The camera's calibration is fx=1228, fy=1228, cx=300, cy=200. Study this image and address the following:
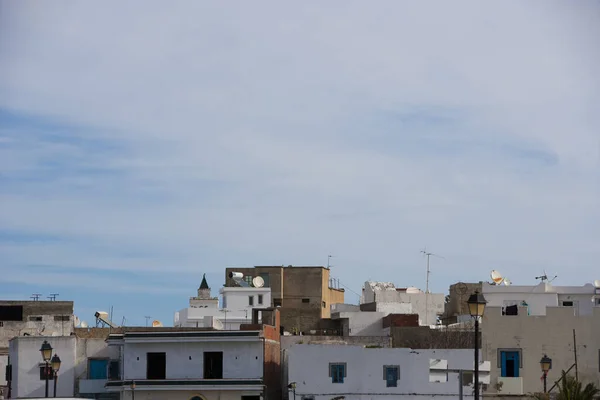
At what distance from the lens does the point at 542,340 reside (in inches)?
2296

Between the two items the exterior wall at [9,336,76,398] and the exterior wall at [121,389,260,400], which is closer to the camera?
the exterior wall at [121,389,260,400]

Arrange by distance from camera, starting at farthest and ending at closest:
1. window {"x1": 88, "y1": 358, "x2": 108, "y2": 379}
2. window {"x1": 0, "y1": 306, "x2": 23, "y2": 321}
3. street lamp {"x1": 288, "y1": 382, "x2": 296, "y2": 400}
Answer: window {"x1": 0, "y1": 306, "x2": 23, "y2": 321}, window {"x1": 88, "y1": 358, "x2": 108, "y2": 379}, street lamp {"x1": 288, "y1": 382, "x2": 296, "y2": 400}

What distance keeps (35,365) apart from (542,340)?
995 inches

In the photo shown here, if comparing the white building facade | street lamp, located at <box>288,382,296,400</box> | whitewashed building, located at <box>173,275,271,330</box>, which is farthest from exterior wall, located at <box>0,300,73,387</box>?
street lamp, located at <box>288,382,296,400</box>

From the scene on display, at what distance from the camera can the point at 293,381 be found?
56.6m

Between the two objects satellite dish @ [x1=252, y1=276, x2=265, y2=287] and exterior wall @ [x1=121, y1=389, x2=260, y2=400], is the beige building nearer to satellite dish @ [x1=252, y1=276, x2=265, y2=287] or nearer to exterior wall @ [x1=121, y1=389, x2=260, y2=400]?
satellite dish @ [x1=252, y1=276, x2=265, y2=287]

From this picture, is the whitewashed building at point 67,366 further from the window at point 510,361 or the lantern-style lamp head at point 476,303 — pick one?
the lantern-style lamp head at point 476,303

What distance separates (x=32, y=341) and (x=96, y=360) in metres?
3.49

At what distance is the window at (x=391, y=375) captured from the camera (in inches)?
2213

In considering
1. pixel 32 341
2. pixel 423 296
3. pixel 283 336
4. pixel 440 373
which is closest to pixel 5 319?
pixel 32 341

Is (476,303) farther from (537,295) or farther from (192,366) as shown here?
(537,295)

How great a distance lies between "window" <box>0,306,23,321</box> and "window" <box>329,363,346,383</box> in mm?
29184

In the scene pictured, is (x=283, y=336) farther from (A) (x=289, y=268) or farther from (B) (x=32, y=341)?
(A) (x=289, y=268)

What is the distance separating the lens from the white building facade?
57.5 m
